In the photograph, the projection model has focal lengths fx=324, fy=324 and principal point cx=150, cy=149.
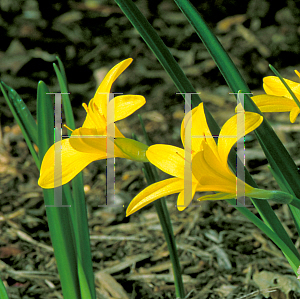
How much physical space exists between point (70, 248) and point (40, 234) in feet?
1.93

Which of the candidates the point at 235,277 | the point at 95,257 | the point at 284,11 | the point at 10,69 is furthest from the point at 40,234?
the point at 284,11

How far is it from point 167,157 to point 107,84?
5.3 inches

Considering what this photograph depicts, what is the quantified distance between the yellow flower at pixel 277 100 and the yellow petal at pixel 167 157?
17 cm

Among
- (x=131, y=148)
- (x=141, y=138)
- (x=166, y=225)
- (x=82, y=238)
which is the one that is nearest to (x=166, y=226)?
(x=166, y=225)

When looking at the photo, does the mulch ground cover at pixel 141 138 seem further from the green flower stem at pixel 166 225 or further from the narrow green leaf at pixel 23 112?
the narrow green leaf at pixel 23 112

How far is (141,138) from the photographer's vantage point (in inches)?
60.7

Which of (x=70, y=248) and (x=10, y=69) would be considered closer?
(x=70, y=248)

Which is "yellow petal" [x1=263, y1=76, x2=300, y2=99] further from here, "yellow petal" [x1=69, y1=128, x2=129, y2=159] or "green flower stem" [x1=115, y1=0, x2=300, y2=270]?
"yellow petal" [x1=69, y1=128, x2=129, y2=159]

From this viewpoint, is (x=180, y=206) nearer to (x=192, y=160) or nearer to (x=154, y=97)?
(x=192, y=160)

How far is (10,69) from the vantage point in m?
1.81

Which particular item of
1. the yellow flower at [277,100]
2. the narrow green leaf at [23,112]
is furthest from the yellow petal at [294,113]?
the narrow green leaf at [23,112]

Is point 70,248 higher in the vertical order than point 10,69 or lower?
lower

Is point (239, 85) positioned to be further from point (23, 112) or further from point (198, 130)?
point (23, 112)

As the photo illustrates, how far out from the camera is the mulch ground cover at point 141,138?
97cm
